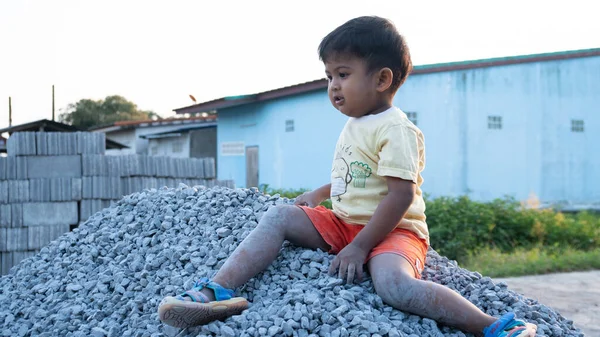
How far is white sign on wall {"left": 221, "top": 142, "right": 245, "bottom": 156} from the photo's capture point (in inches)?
580

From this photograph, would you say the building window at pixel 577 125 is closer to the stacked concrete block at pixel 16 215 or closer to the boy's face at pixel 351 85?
the stacked concrete block at pixel 16 215

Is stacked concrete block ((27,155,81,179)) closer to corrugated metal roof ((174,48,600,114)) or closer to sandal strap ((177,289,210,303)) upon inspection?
sandal strap ((177,289,210,303))

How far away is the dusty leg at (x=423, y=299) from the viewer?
2.39 meters

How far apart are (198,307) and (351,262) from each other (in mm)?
679

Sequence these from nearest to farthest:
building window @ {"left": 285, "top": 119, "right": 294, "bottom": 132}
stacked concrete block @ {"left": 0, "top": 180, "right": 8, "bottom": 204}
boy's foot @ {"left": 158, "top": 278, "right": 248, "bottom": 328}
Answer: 1. boy's foot @ {"left": 158, "top": 278, "right": 248, "bottom": 328}
2. stacked concrete block @ {"left": 0, "top": 180, "right": 8, "bottom": 204}
3. building window @ {"left": 285, "top": 119, "right": 294, "bottom": 132}

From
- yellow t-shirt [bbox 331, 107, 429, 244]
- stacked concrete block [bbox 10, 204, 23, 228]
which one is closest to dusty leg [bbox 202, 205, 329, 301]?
yellow t-shirt [bbox 331, 107, 429, 244]

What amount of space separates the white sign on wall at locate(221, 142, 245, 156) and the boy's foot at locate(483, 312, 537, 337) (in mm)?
12512

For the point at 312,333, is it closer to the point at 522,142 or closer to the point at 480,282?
the point at 480,282

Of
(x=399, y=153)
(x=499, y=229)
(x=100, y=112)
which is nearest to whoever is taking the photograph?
(x=399, y=153)

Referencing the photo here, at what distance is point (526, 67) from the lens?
12.5 metres

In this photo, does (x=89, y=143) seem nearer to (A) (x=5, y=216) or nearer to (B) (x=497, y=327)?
(A) (x=5, y=216)

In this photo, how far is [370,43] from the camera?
2525 millimetres

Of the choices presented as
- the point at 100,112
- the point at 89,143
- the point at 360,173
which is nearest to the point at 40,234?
the point at 89,143

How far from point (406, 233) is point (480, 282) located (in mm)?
690
